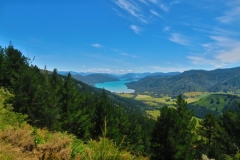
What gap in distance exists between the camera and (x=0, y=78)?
39.2 meters

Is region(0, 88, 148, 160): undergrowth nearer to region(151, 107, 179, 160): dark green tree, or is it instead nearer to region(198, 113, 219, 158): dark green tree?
region(151, 107, 179, 160): dark green tree

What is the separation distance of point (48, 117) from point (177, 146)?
19454 mm

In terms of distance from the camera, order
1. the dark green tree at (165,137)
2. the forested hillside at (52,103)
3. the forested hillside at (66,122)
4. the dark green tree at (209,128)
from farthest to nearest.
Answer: the dark green tree at (209,128) → the dark green tree at (165,137) → the forested hillside at (52,103) → the forested hillside at (66,122)

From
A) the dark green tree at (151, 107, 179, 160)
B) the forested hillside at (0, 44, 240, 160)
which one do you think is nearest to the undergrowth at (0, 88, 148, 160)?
the forested hillside at (0, 44, 240, 160)

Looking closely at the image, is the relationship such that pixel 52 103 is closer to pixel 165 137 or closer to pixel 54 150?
pixel 165 137

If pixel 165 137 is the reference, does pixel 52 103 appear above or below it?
above

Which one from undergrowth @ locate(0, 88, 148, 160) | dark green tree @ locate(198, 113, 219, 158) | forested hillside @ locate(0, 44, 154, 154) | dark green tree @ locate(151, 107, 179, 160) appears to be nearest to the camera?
undergrowth @ locate(0, 88, 148, 160)

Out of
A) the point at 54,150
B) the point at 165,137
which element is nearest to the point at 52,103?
the point at 165,137

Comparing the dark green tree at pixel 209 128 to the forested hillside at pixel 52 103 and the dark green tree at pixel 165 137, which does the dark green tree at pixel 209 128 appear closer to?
the dark green tree at pixel 165 137

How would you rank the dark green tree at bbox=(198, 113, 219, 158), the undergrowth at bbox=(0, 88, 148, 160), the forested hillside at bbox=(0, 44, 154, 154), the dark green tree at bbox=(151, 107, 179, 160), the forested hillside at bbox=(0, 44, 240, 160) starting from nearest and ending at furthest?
the undergrowth at bbox=(0, 88, 148, 160) < the forested hillside at bbox=(0, 44, 240, 160) < the forested hillside at bbox=(0, 44, 154, 154) < the dark green tree at bbox=(151, 107, 179, 160) < the dark green tree at bbox=(198, 113, 219, 158)

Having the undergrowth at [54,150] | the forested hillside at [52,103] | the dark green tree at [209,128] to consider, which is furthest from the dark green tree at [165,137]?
the undergrowth at [54,150]

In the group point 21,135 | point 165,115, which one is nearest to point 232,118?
point 165,115

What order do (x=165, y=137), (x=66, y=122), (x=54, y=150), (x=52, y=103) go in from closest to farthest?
1. (x=54, y=150)
2. (x=52, y=103)
3. (x=165, y=137)
4. (x=66, y=122)

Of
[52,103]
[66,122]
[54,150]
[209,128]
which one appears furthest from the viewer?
[209,128]
